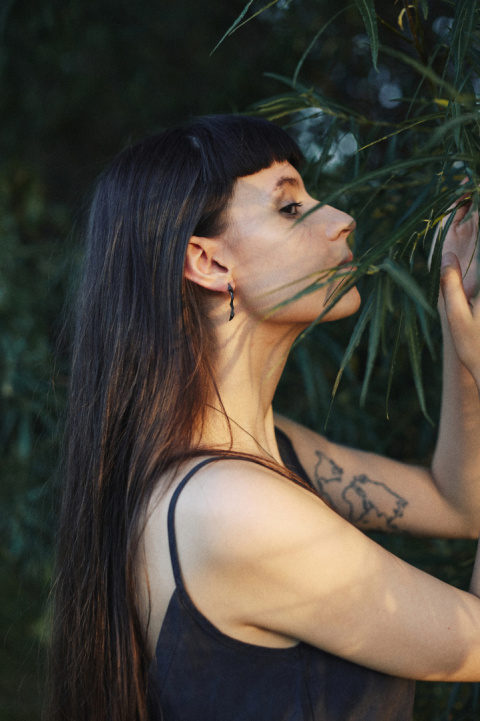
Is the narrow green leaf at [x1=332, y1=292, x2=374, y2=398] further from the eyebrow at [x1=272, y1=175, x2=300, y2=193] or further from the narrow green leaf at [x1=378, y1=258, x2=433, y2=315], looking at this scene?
the eyebrow at [x1=272, y1=175, x2=300, y2=193]

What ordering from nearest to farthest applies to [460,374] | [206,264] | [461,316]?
[461,316], [206,264], [460,374]

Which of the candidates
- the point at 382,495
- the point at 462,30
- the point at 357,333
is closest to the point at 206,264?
the point at 357,333

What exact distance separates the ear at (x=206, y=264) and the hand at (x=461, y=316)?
299 mm

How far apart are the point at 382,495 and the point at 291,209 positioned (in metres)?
0.55

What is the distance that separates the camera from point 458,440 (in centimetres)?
114

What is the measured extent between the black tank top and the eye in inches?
14.6

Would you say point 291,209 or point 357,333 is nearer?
point 357,333

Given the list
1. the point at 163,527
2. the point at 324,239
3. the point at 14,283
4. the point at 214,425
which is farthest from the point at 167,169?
the point at 14,283

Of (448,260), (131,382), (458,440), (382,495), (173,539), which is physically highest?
(448,260)

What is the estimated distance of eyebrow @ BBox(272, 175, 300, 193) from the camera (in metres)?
0.99

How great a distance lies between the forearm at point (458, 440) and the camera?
1.09 meters

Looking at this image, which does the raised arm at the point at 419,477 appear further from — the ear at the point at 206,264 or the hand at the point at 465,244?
the ear at the point at 206,264

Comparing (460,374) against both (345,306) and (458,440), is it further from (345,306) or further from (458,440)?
(345,306)

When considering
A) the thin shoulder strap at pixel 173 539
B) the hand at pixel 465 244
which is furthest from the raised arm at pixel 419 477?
the thin shoulder strap at pixel 173 539
